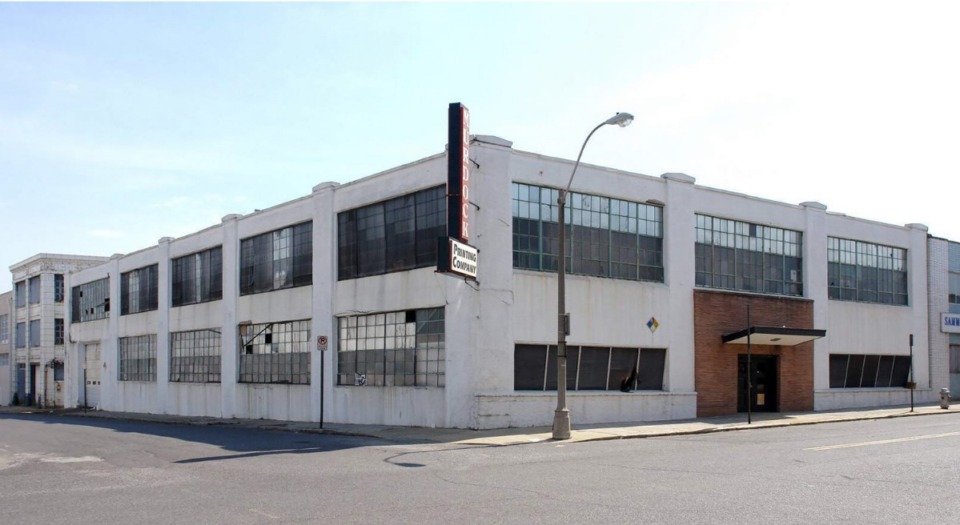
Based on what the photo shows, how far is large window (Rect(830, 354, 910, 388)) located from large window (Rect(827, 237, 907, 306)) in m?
2.43

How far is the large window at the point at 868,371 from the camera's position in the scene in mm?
34719

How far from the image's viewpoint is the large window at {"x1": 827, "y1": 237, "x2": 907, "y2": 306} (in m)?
35.0

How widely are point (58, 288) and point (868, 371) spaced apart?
173 feet

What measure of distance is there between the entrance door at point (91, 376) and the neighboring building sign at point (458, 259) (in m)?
34.1

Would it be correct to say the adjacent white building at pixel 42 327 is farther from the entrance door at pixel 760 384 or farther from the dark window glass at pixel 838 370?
the dark window glass at pixel 838 370

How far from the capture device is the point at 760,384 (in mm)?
31578

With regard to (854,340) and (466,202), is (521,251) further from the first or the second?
(854,340)

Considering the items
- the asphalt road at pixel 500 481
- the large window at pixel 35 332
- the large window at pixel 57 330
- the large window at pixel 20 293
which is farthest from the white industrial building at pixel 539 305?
the large window at pixel 20 293

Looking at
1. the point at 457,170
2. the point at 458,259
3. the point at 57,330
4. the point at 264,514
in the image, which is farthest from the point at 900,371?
the point at 57,330

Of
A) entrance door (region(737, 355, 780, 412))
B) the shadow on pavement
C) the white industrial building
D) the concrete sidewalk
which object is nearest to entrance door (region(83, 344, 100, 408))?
the white industrial building

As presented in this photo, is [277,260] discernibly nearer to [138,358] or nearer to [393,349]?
[393,349]

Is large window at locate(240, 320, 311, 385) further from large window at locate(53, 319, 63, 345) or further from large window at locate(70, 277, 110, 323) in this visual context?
large window at locate(53, 319, 63, 345)

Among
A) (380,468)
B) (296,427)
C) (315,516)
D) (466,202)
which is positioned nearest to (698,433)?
(466,202)

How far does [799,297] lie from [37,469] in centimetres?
2676
